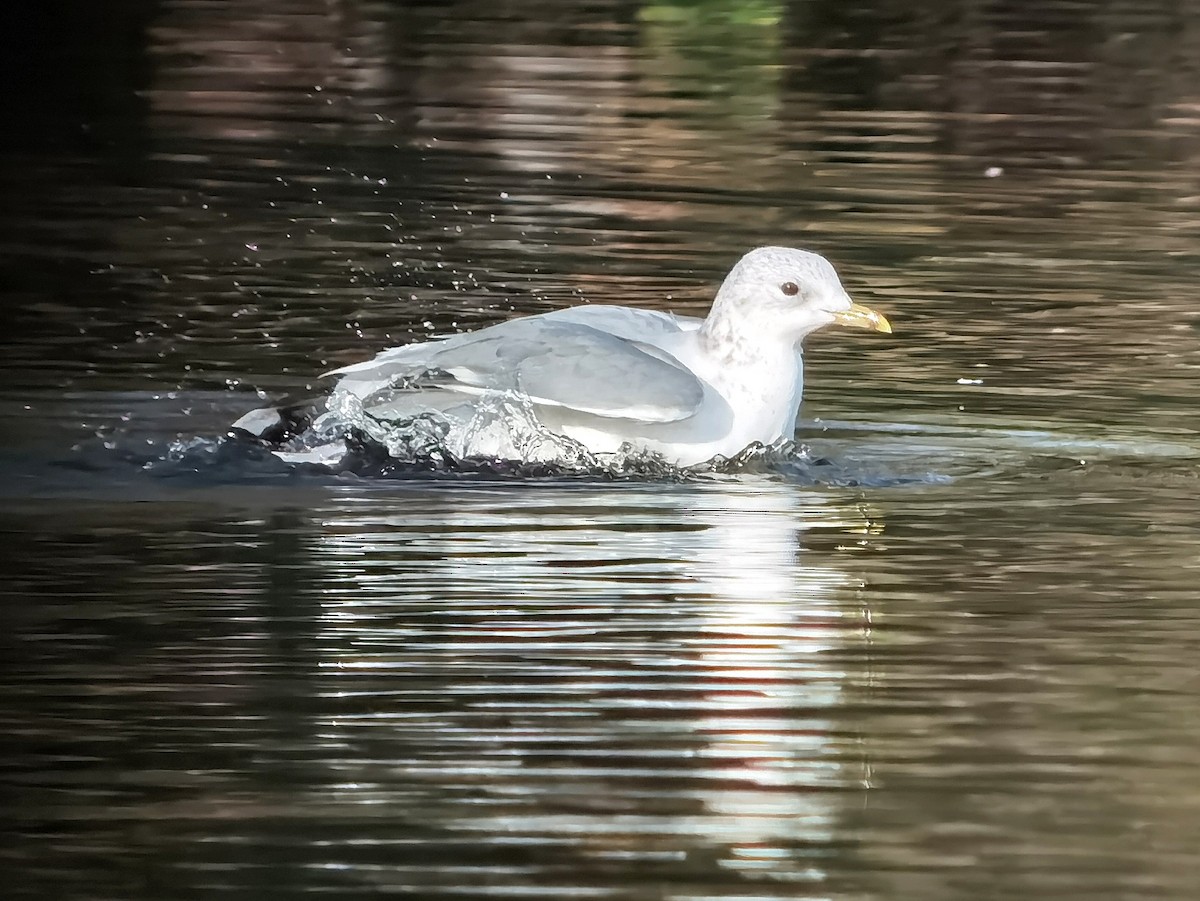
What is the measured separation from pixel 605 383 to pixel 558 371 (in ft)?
0.48

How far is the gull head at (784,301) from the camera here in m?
7.59

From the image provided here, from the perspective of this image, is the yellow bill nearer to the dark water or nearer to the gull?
the gull

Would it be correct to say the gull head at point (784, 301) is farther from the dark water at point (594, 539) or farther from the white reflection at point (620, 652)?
the white reflection at point (620, 652)

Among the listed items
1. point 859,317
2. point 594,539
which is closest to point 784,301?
point 859,317

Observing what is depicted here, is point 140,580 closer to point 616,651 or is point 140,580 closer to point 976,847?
point 616,651

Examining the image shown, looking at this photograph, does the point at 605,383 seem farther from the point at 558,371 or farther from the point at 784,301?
the point at 784,301

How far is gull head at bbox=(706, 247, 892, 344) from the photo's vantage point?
7590 mm

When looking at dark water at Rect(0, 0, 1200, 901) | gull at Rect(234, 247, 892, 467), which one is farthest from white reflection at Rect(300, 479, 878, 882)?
gull at Rect(234, 247, 892, 467)

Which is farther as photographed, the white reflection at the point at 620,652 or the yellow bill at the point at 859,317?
the yellow bill at the point at 859,317

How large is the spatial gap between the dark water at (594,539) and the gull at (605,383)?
14cm

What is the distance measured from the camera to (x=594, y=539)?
21.0 ft

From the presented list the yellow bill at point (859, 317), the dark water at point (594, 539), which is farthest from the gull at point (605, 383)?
the dark water at point (594, 539)

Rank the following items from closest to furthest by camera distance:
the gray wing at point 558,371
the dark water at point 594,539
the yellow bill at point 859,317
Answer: the dark water at point 594,539
the gray wing at point 558,371
the yellow bill at point 859,317

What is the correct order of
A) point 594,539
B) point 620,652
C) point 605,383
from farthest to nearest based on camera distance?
1. point 605,383
2. point 594,539
3. point 620,652
